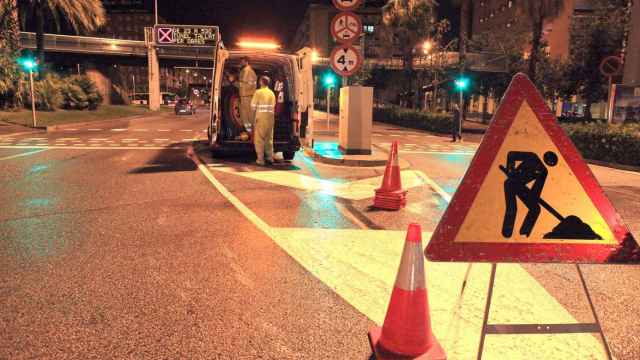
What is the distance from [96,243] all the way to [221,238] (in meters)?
1.22

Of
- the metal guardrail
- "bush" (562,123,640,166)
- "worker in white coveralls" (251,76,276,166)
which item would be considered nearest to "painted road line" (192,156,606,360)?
"worker in white coveralls" (251,76,276,166)

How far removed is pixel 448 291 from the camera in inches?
153

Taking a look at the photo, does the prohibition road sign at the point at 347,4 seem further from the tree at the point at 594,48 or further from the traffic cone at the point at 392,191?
the tree at the point at 594,48

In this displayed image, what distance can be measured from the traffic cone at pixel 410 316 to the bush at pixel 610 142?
1270cm

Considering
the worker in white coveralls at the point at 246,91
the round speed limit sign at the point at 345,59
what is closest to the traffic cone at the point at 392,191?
the worker in white coveralls at the point at 246,91

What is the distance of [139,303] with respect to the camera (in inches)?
141

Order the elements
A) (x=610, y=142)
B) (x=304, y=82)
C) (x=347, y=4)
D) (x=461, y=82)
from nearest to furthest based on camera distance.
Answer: (x=347, y=4), (x=304, y=82), (x=610, y=142), (x=461, y=82)

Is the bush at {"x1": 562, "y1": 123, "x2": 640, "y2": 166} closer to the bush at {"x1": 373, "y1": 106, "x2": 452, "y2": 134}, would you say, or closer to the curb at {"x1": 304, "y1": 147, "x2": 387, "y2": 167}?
the curb at {"x1": 304, "y1": 147, "x2": 387, "y2": 167}

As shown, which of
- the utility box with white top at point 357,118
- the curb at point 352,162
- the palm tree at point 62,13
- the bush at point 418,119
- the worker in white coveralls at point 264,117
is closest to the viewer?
the worker in white coveralls at point 264,117

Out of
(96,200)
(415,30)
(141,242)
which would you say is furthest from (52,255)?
(415,30)

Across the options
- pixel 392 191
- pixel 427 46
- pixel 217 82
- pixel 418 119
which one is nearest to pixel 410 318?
pixel 392 191

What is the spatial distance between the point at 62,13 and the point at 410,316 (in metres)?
36.8

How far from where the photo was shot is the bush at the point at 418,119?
28656mm

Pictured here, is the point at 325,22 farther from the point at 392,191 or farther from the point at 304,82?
the point at 392,191
